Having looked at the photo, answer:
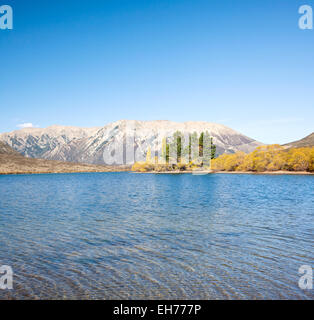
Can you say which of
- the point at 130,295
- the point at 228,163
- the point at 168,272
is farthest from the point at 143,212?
the point at 228,163

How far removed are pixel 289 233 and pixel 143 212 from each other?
17030 mm

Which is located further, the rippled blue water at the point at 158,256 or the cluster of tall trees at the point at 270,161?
the cluster of tall trees at the point at 270,161

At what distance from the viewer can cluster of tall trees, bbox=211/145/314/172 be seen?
489 feet

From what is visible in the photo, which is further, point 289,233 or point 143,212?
point 143,212

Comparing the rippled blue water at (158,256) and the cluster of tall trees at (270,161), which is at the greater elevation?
the cluster of tall trees at (270,161)

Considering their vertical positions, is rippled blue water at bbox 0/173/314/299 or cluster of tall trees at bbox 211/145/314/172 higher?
cluster of tall trees at bbox 211/145/314/172

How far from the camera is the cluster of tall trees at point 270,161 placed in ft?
489

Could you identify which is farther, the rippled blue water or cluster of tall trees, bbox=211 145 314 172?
cluster of tall trees, bbox=211 145 314 172

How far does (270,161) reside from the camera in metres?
164
